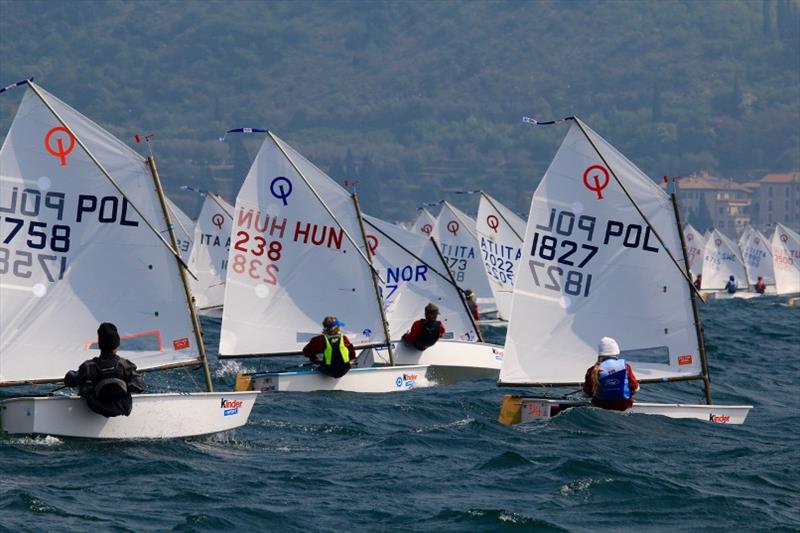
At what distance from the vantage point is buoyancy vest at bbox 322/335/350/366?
33781 millimetres

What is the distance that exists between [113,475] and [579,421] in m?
8.30

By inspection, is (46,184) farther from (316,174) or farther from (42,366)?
(316,174)

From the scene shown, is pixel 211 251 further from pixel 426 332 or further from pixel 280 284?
pixel 280 284

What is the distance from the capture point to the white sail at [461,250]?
57125 millimetres

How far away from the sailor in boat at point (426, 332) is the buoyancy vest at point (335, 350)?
4.53m

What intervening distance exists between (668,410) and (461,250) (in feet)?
92.9

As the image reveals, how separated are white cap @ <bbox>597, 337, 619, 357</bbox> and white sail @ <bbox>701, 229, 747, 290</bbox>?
3327 inches

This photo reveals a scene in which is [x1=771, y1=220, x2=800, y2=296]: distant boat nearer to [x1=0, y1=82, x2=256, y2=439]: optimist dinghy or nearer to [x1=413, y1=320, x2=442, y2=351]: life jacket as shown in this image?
[x1=413, y1=320, x2=442, y2=351]: life jacket

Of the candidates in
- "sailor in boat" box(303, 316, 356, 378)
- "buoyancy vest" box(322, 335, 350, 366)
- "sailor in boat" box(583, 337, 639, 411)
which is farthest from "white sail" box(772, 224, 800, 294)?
"sailor in boat" box(583, 337, 639, 411)

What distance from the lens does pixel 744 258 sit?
11738 cm

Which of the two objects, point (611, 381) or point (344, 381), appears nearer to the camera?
point (611, 381)

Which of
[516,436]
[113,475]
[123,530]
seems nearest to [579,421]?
[516,436]

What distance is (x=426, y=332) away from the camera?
125 feet

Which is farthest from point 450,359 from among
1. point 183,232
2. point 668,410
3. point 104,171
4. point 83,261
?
point 183,232
